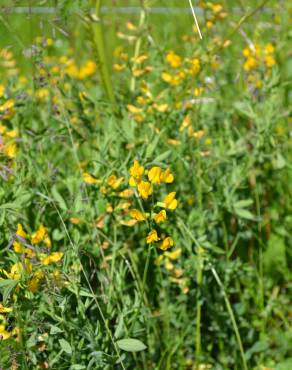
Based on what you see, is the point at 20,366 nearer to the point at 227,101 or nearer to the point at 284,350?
the point at 284,350

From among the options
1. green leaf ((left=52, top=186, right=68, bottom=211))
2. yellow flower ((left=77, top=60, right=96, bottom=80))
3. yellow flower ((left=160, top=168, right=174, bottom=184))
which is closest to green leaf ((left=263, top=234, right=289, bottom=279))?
green leaf ((left=52, top=186, right=68, bottom=211))

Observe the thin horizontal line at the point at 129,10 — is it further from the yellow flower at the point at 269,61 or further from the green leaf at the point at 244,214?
the green leaf at the point at 244,214

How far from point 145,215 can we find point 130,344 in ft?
0.95

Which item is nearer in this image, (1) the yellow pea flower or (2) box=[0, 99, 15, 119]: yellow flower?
(1) the yellow pea flower

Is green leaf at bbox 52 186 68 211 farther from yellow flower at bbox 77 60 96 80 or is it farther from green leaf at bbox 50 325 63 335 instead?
yellow flower at bbox 77 60 96 80

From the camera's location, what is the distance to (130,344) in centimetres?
156

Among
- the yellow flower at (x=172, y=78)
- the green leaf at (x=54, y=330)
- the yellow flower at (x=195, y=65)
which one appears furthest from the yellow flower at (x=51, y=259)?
the yellow flower at (x=172, y=78)

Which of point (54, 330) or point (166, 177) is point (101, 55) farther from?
point (54, 330)

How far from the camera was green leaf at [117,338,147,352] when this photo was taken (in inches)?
60.4

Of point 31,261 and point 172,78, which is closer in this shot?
point 31,261

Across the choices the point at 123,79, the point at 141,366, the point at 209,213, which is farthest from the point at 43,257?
the point at 123,79

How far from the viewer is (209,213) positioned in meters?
2.21

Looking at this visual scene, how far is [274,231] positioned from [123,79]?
2.48ft

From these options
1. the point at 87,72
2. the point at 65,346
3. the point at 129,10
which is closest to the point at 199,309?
the point at 65,346
